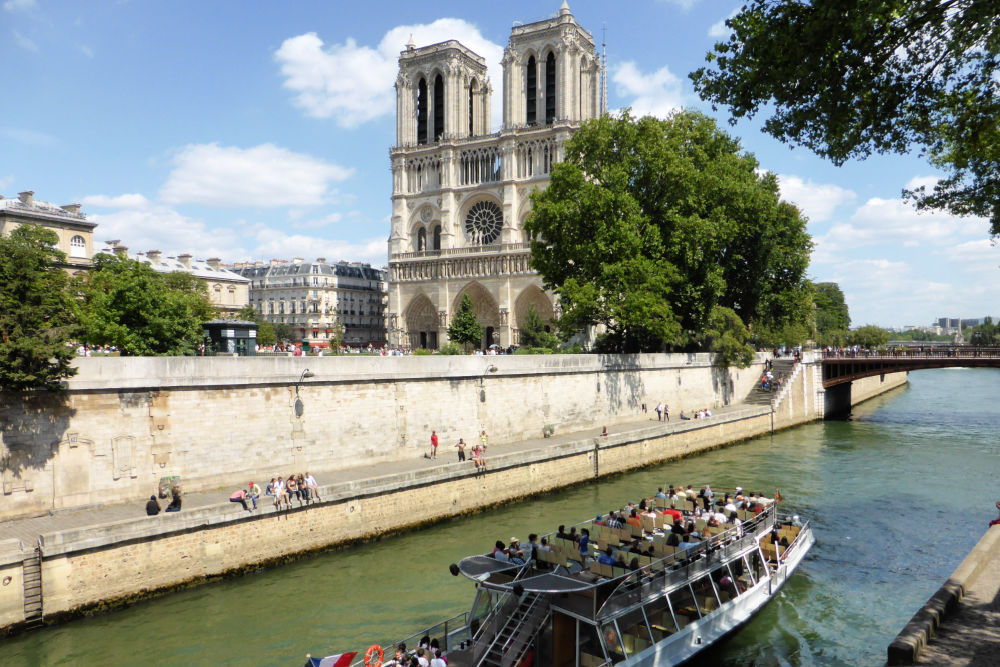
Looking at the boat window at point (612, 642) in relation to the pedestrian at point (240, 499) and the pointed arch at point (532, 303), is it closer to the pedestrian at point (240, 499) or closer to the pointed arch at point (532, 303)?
the pedestrian at point (240, 499)

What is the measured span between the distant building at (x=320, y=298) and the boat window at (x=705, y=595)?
7348cm

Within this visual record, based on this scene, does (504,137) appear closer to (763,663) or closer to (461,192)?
(461,192)

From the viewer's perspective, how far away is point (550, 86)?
223 ft

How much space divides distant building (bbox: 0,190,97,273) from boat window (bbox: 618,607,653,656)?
48229 mm

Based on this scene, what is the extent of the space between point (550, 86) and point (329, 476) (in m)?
57.0

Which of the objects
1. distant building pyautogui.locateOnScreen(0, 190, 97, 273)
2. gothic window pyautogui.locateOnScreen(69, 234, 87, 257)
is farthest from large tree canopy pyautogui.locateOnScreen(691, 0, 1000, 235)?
gothic window pyautogui.locateOnScreen(69, 234, 87, 257)

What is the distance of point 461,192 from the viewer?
68.9 m

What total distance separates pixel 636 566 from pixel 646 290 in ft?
67.1

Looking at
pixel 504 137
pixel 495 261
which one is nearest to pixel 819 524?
pixel 495 261

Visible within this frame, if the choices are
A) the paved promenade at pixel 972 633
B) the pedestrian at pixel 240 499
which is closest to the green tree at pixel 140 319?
the pedestrian at pixel 240 499

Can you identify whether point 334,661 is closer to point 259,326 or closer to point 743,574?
point 743,574

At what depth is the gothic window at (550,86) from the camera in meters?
67.6

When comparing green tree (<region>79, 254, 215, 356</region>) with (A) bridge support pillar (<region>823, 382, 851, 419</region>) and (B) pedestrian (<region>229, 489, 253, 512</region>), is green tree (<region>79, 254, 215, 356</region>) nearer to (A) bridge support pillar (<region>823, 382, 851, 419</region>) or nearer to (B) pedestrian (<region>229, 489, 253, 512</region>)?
(B) pedestrian (<region>229, 489, 253, 512</region>)

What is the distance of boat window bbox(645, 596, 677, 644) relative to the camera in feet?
38.0
